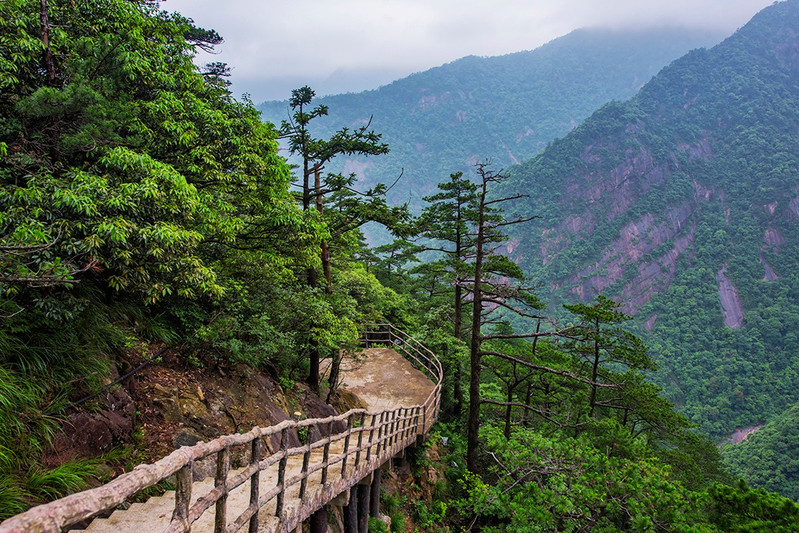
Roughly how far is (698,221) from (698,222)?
0.61 m

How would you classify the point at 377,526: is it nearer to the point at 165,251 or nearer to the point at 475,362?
the point at 475,362

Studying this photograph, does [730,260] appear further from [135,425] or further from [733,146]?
[135,425]

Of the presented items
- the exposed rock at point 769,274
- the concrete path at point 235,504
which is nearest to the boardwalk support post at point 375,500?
the concrete path at point 235,504

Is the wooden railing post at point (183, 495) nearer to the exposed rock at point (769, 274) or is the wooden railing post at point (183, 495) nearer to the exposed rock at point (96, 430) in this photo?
the exposed rock at point (96, 430)

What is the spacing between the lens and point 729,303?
105 metres

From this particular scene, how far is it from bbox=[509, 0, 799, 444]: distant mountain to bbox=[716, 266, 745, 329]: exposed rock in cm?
37

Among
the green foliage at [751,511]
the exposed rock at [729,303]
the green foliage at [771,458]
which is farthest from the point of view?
the exposed rock at [729,303]

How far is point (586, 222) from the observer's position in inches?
5541

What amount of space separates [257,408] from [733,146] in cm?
20922

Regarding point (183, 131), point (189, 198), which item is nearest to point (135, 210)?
point (189, 198)

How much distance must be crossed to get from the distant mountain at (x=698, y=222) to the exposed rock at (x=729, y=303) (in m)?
0.37

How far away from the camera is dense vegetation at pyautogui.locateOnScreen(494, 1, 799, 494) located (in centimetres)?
8181

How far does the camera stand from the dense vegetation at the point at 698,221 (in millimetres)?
Answer: 81812

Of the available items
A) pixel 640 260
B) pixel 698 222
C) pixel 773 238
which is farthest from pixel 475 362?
pixel 698 222
